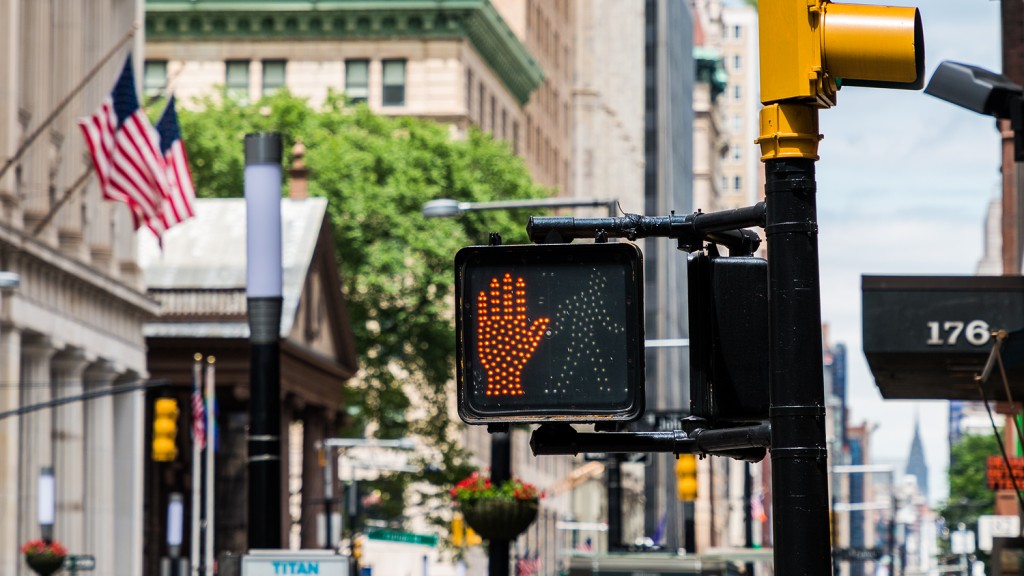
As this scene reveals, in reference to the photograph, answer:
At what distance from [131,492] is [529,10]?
55115 millimetres

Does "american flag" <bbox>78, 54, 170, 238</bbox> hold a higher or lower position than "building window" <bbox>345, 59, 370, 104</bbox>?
lower

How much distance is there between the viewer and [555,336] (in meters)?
6.54

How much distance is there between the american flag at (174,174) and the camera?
137ft

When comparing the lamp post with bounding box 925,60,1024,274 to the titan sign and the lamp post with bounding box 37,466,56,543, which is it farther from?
the lamp post with bounding box 37,466,56,543

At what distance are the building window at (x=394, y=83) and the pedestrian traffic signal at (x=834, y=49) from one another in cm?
8225

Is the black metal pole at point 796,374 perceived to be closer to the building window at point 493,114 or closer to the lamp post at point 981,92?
the lamp post at point 981,92

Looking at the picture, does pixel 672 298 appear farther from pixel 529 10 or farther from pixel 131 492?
pixel 131 492

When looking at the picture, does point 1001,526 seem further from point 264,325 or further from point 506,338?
point 506,338

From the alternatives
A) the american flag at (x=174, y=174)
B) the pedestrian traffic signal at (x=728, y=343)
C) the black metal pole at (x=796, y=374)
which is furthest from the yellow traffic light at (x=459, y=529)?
the black metal pole at (x=796, y=374)

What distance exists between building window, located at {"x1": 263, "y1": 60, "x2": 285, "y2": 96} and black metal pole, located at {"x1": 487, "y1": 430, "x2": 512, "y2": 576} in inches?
2294

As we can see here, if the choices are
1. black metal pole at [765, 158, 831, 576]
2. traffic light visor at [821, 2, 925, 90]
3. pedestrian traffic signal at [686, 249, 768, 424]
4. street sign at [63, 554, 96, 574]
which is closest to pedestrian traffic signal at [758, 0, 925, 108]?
traffic light visor at [821, 2, 925, 90]

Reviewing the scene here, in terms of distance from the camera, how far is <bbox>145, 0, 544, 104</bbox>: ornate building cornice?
88.4 metres

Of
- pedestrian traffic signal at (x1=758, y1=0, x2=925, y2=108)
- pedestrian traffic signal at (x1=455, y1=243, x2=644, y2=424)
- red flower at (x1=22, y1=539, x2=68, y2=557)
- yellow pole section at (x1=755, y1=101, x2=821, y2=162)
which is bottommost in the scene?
red flower at (x1=22, y1=539, x2=68, y2=557)

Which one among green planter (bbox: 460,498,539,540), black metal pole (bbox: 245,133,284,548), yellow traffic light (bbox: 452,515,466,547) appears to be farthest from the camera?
yellow traffic light (bbox: 452,515,466,547)
